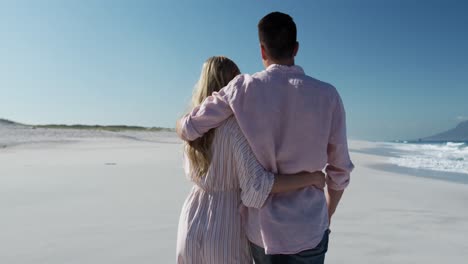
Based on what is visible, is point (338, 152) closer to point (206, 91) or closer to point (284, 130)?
point (284, 130)

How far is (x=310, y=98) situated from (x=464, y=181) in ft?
32.2

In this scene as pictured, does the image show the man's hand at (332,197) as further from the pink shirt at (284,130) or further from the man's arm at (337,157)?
the pink shirt at (284,130)

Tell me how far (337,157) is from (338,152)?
0.03 metres

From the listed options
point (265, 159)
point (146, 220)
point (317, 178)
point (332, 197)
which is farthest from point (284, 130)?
point (146, 220)

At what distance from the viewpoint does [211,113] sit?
1.67 metres

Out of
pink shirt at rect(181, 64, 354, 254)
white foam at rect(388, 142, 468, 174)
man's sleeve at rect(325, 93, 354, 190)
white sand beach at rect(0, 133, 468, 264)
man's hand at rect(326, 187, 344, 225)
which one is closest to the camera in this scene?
pink shirt at rect(181, 64, 354, 254)

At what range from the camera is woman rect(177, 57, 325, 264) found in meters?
1.66

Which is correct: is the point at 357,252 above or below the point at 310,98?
below

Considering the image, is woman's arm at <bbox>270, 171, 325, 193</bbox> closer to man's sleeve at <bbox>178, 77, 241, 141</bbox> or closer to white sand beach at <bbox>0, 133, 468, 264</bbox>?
man's sleeve at <bbox>178, 77, 241, 141</bbox>

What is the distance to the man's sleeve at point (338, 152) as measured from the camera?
68.2 inches

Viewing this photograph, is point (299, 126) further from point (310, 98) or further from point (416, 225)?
point (416, 225)

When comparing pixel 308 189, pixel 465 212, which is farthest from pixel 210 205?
pixel 465 212

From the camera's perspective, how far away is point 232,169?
1.75 metres

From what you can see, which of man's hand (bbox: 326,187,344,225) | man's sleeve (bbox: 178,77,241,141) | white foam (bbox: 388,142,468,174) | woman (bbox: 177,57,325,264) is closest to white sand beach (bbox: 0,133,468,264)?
man's hand (bbox: 326,187,344,225)
